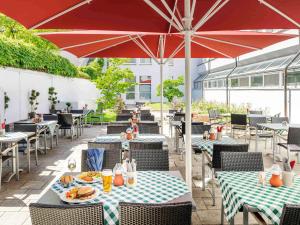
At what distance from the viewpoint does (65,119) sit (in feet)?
32.2

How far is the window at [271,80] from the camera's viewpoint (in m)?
12.5

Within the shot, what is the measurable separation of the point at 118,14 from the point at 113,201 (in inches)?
98.6

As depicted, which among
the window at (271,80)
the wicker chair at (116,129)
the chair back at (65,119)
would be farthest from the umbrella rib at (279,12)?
the window at (271,80)

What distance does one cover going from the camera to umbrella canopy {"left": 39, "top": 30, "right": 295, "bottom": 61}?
18.0ft

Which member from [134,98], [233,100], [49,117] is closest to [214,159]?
[49,117]

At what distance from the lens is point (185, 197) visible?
8.54ft

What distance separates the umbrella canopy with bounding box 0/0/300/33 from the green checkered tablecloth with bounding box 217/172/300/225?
1766 mm

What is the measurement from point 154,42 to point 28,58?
5.93 m

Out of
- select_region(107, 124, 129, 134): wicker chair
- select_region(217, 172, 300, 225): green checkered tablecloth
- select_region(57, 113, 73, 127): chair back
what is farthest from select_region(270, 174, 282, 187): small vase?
select_region(57, 113, 73, 127): chair back

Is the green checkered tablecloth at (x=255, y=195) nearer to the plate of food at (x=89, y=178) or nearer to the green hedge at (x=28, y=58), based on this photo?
the plate of food at (x=89, y=178)

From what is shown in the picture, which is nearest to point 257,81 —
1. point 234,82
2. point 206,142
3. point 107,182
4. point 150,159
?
point 234,82

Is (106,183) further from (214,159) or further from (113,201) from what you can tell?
(214,159)

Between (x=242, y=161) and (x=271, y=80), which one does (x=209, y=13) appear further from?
(x=271, y=80)

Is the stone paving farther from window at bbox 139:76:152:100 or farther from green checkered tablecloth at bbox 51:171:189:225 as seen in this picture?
window at bbox 139:76:152:100
